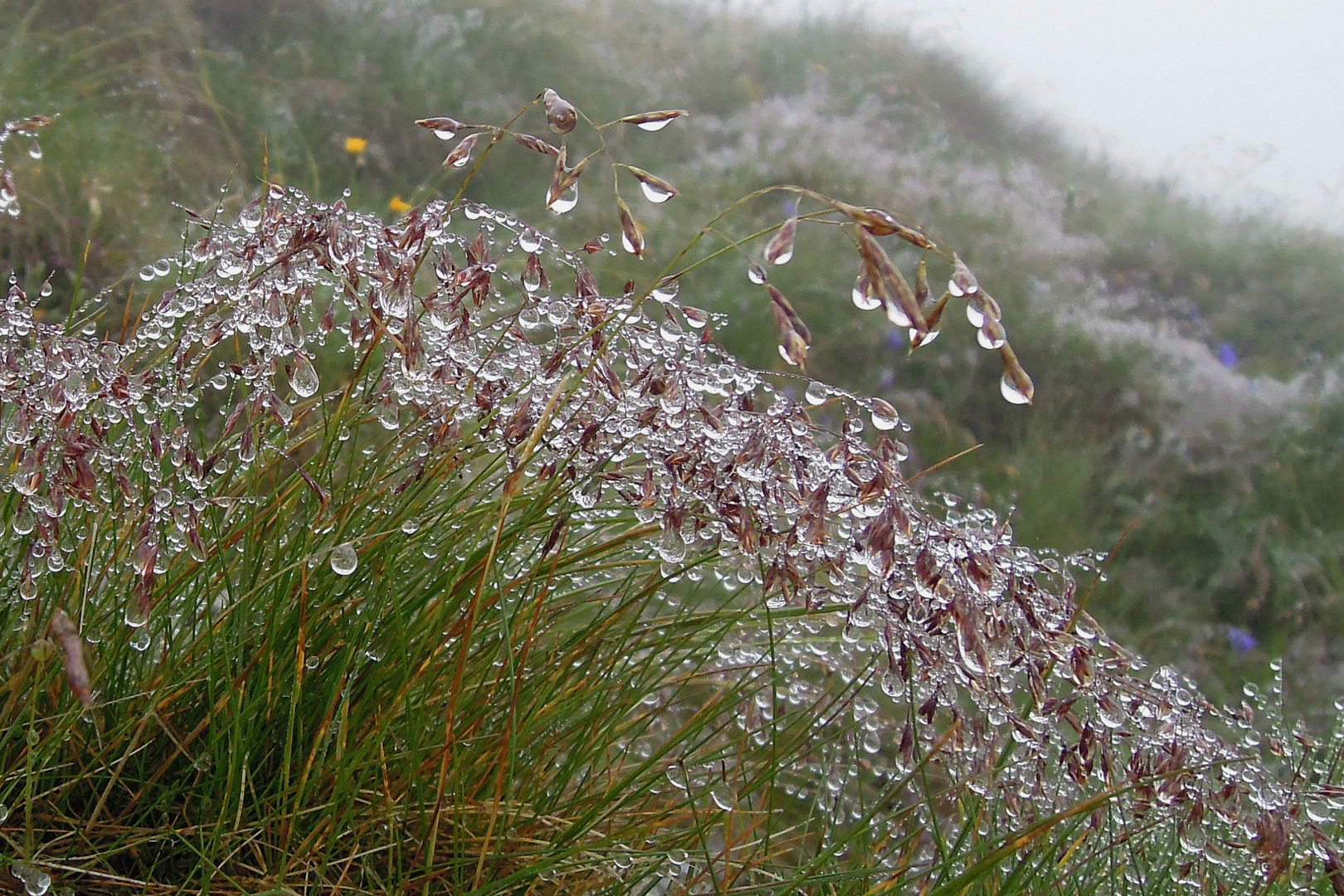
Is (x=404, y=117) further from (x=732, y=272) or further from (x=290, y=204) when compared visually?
(x=290, y=204)

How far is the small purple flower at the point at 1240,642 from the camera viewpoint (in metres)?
3.28

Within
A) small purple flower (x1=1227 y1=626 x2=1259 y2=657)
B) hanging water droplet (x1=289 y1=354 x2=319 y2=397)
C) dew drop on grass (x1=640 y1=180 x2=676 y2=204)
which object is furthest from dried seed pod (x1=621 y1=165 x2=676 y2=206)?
small purple flower (x1=1227 y1=626 x2=1259 y2=657)

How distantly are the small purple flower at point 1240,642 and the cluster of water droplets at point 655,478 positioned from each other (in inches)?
89.1

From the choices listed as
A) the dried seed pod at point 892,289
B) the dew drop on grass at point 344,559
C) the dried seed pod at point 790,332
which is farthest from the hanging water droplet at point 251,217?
the dried seed pod at point 892,289

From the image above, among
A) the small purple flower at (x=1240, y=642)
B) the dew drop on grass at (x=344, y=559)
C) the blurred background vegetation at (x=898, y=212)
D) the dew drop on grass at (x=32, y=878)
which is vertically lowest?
the small purple flower at (x=1240, y=642)

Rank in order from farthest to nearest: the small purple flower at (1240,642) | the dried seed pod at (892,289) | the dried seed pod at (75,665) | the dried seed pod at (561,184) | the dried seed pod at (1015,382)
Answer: the small purple flower at (1240,642), the dried seed pod at (561,184), the dried seed pod at (1015,382), the dried seed pod at (892,289), the dried seed pod at (75,665)

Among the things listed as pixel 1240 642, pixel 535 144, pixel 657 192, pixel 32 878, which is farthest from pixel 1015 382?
pixel 1240 642

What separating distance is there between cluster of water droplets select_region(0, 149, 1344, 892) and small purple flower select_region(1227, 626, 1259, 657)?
2.26m

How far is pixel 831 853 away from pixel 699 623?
364 mm

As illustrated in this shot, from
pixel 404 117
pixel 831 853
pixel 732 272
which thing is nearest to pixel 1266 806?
pixel 831 853

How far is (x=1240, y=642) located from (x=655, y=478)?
301 centimetres

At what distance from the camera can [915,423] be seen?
3879 mm

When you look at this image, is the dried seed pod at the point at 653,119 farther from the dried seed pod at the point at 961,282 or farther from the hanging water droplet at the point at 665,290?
the dried seed pod at the point at 961,282

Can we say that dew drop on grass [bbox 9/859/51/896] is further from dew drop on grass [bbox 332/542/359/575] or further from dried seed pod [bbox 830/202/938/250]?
dried seed pod [bbox 830/202/938/250]
